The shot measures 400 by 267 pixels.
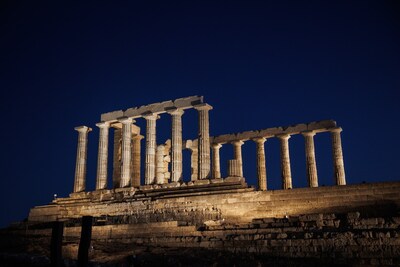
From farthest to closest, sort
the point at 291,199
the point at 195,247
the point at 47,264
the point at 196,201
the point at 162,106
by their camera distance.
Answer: the point at 162,106 < the point at 196,201 < the point at 291,199 < the point at 195,247 < the point at 47,264

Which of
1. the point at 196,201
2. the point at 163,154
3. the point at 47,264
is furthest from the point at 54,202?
the point at 47,264

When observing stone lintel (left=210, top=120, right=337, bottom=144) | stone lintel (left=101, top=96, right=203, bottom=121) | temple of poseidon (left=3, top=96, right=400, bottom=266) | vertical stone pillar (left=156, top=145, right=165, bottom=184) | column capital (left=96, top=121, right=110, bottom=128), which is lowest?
temple of poseidon (left=3, top=96, right=400, bottom=266)

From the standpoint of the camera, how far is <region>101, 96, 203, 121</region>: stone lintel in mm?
41938

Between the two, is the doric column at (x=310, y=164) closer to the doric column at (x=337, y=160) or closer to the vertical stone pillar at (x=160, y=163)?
the doric column at (x=337, y=160)

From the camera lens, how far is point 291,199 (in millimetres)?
30625

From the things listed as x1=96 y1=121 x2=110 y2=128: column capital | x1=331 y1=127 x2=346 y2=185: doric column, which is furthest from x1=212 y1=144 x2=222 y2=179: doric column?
x1=331 y1=127 x2=346 y2=185: doric column

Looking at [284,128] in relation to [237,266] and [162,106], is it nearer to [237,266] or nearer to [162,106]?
[162,106]

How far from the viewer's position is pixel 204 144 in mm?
40562

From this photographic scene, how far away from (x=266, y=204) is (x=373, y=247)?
522 inches

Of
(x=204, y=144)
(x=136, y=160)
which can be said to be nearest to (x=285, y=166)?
(x=204, y=144)

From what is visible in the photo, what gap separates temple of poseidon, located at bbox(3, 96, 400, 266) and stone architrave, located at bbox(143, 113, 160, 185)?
0.11 meters

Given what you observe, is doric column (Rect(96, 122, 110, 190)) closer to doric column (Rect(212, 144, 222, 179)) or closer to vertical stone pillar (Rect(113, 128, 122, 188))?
vertical stone pillar (Rect(113, 128, 122, 188))

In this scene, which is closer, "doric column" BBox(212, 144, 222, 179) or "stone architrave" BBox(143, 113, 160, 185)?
"stone architrave" BBox(143, 113, 160, 185)

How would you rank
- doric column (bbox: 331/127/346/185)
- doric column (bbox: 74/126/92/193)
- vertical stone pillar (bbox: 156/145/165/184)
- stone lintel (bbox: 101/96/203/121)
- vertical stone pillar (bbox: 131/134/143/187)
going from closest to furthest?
doric column (bbox: 331/127/346/185) → stone lintel (bbox: 101/96/203/121) → doric column (bbox: 74/126/92/193) → vertical stone pillar (bbox: 156/145/165/184) → vertical stone pillar (bbox: 131/134/143/187)
